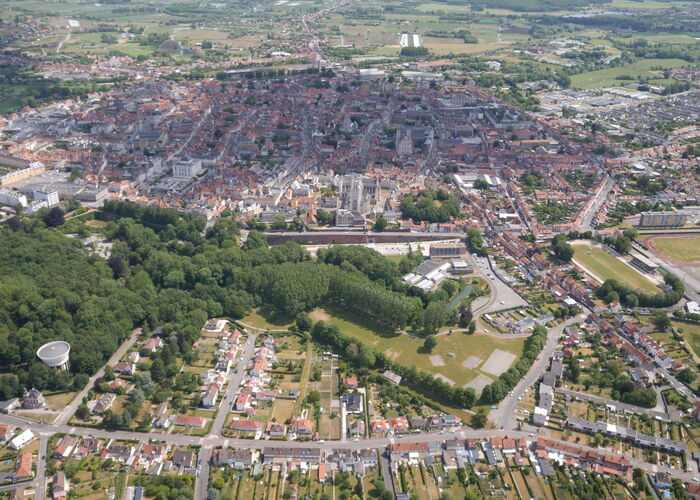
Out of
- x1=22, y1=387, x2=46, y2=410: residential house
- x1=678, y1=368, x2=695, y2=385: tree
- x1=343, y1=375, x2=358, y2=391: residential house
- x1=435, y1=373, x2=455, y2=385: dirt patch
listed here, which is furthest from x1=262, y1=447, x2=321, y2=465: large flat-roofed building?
x1=678, y1=368, x2=695, y2=385: tree

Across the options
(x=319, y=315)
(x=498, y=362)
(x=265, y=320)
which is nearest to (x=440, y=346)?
(x=498, y=362)

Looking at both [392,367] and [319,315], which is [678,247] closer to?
[392,367]

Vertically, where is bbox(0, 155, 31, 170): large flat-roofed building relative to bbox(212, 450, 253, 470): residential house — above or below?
above

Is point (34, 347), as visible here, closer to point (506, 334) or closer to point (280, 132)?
point (506, 334)

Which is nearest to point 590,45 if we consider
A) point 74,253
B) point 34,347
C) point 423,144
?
point 423,144

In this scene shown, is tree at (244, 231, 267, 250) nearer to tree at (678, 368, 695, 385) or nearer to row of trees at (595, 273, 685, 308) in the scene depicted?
row of trees at (595, 273, 685, 308)

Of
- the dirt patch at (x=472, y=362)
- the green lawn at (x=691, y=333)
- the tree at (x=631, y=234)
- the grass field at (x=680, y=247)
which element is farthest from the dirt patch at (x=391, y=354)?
the grass field at (x=680, y=247)
